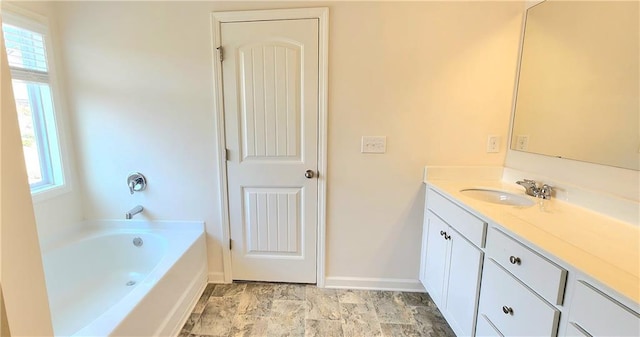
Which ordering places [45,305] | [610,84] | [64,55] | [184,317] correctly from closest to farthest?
[45,305]
[610,84]
[184,317]
[64,55]

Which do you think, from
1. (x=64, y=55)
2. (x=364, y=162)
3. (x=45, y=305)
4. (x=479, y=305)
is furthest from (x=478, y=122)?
(x=64, y=55)

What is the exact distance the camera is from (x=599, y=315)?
0.86 meters

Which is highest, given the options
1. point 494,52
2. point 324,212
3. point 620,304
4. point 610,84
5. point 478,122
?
point 494,52

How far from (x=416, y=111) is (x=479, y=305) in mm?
1231

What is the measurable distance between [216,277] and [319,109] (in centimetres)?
158

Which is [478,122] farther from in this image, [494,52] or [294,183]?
[294,183]

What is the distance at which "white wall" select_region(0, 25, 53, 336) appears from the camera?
521 mm

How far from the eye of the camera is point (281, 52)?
6.48ft

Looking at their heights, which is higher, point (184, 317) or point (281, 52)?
point (281, 52)

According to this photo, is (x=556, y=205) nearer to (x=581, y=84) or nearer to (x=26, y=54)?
(x=581, y=84)

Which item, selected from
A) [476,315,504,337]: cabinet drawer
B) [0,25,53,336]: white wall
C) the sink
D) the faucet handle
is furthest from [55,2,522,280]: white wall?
[0,25,53,336]: white wall

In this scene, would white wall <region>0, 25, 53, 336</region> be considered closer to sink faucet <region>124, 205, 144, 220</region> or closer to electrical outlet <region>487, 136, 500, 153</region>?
sink faucet <region>124, 205, 144, 220</region>

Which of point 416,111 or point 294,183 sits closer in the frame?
point 416,111

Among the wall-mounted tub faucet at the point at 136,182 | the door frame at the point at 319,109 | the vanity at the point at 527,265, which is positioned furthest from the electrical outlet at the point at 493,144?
the wall-mounted tub faucet at the point at 136,182
